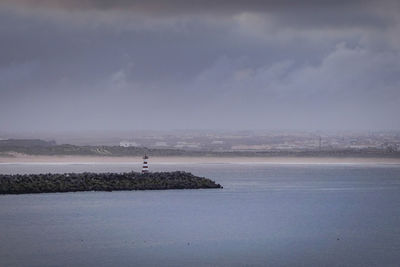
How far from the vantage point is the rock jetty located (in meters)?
28.5

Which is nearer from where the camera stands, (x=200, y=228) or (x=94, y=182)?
(x=200, y=228)

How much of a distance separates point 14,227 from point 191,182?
41.9 ft

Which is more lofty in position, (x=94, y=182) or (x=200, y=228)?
(x=94, y=182)

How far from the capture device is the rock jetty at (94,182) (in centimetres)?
2847

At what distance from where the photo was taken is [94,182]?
97.6ft

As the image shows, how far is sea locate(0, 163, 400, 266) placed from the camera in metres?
14.7

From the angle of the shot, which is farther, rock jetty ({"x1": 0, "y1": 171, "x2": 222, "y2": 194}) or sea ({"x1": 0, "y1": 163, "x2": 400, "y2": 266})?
rock jetty ({"x1": 0, "y1": 171, "x2": 222, "y2": 194})

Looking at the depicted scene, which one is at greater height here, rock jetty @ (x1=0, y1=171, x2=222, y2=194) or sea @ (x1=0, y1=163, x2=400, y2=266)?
rock jetty @ (x1=0, y1=171, x2=222, y2=194)

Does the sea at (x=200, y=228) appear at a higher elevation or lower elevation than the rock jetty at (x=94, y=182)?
lower

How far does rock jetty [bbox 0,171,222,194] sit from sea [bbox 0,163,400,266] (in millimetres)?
685

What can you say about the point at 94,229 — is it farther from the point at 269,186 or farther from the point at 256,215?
the point at 269,186

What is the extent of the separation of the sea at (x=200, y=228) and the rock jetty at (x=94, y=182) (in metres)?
0.69

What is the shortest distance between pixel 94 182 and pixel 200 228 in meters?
11.3

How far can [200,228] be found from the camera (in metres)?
19.0
